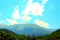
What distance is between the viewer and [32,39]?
5388 centimetres

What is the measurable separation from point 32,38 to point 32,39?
1070 millimetres

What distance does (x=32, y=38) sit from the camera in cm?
5291
